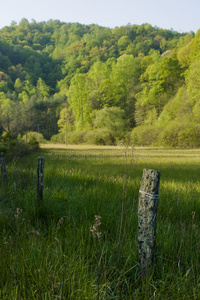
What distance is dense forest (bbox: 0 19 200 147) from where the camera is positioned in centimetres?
3550

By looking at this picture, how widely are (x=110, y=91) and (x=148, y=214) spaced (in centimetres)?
5253

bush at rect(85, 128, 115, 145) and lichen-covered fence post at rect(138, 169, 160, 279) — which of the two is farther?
bush at rect(85, 128, 115, 145)

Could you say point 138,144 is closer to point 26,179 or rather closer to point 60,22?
point 26,179

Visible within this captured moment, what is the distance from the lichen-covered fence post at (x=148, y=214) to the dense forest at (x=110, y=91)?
586 millimetres

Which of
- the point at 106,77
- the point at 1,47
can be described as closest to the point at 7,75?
the point at 1,47

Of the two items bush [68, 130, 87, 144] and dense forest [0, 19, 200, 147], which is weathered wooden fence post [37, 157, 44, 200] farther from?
bush [68, 130, 87, 144]

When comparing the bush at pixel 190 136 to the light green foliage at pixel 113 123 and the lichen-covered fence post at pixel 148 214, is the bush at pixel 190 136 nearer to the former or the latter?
the light green foliage at pixel 113 123

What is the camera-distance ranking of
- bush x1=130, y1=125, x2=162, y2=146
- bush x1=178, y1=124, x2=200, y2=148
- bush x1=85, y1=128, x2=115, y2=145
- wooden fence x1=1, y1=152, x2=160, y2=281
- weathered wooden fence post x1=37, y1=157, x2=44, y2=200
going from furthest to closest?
bush x1=85, y1=128, x2=115, y2=145
bush x1=130, y1=125, x2=162, y2=146
bush x1=178, y1=124, x2=200, y2=148
weathered wooden fence post x1=37, y1=157, x2=44, y2=200
wooden fence x1=1, y1=152, x2=160, y2=281

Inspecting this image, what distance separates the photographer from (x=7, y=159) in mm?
11344

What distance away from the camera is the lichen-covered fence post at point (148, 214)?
169 centimetres

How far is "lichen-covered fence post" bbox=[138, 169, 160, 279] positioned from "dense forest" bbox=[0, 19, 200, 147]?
1.92ft

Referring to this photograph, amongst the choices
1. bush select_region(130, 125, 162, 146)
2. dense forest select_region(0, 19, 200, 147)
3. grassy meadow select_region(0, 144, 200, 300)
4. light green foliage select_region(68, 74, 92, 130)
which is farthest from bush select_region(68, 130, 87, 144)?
grassy meadow select_region(0, 144, 200, 300)

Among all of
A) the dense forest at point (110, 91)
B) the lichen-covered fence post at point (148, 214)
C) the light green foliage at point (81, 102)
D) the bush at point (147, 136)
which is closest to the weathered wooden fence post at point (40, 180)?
the dense forest at point (110, 91)

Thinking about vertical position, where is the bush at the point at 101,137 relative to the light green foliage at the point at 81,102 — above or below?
below
